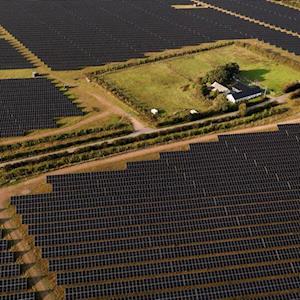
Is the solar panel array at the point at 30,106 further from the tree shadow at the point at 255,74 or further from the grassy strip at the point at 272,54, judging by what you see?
the grassy strip at the point at 272,54

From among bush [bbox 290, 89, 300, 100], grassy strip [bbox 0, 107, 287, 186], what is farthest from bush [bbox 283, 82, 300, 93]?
grassy strip [bbox 0, 107, 287, 186]

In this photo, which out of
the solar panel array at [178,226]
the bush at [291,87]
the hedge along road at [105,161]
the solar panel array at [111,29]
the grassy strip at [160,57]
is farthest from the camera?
the solar panel array at [111,29]

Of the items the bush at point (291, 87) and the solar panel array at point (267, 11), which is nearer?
→ the bush at point (291, 87)

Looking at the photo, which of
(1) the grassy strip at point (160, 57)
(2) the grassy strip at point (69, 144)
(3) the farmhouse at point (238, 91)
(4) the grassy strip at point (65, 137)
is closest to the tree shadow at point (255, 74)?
→ (3) the farmhouse at point (238, 91)

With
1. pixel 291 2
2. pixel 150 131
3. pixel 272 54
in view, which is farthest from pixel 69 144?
pixel 291 2

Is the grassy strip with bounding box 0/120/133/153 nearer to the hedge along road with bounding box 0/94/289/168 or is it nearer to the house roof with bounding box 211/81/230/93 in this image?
the hedge along road with bounding box 0/94/289/168

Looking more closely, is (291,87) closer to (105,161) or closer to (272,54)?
(272,54)
